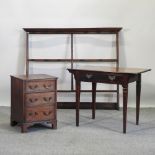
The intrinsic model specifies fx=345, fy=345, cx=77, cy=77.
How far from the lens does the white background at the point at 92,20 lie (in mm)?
4840

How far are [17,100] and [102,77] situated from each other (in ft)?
3.23

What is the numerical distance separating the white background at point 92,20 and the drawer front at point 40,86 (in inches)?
50.2

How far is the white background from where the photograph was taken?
484cm

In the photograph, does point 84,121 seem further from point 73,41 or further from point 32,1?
point 32,1

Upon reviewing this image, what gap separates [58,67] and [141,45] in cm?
123

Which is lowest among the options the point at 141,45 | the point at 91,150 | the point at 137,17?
the point at 91,150

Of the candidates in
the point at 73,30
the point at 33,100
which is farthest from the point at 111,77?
the point at 73,30

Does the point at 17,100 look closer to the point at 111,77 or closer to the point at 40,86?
the point at 40,86

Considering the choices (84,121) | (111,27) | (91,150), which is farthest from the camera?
(111,27)

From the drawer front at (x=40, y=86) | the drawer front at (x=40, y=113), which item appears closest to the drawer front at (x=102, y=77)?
the drawer front at (x=40, y=86)

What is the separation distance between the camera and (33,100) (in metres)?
3.78

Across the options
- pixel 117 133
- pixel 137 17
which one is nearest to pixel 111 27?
pixel 137 17

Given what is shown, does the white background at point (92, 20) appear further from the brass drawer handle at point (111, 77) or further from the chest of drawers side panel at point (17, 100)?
the brass drawer handle at point (111, 77)

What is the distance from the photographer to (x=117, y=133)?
3.75m
